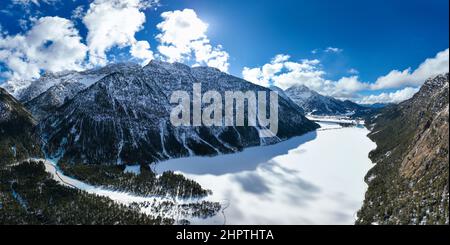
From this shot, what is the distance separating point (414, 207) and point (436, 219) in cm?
2163

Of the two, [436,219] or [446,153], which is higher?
[446,153]

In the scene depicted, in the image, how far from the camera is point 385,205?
199750 millimetres
